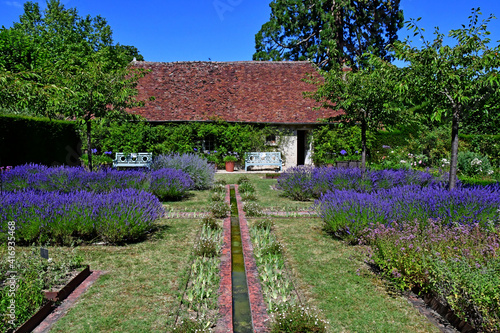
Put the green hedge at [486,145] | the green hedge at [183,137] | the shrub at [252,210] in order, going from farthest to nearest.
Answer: the green hedge at [183,137], the green hedge at [486,145], the shrub at [252,210]

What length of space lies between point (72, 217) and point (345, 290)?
450 centimetres

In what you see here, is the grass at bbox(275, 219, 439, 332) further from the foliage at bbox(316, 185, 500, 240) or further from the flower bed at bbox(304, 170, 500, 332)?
the foliage at bbox(316, 185, 500, 240)

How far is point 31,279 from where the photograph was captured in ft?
13.7

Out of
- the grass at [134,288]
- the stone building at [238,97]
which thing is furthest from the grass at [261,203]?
the stone building at [238,97]

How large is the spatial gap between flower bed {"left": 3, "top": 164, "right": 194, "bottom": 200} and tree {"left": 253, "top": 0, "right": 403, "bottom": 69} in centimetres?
2076

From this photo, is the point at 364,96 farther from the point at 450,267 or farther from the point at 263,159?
the point at 263,159

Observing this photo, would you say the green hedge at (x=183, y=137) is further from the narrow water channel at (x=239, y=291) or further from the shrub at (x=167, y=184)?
the narrow water channel at (x=239, y=291)

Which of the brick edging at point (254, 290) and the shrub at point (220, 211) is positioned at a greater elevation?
the shrub at point (220, 211)

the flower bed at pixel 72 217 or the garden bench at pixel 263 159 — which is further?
the garden bench at pixel 263 159

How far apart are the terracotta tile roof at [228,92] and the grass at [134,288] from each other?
45.8 feet

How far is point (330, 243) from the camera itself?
657 centimetres

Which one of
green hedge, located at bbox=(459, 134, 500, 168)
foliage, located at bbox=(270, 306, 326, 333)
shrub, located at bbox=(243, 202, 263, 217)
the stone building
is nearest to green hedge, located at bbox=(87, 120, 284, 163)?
the stone building

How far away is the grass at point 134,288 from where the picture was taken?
372 cm

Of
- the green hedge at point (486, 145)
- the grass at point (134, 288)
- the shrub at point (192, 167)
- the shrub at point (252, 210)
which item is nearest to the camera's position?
the grass at point (134, 288)
